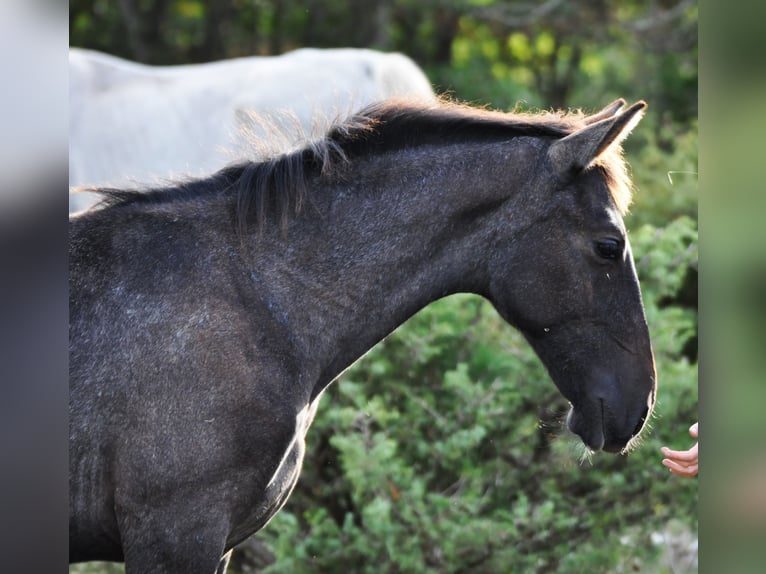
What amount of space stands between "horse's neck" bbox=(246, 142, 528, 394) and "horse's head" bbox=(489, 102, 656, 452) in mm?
135

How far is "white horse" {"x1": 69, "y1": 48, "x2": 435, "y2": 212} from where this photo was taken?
7.43 metres

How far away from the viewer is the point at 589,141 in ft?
8.45

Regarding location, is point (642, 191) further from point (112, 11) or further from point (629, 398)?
point (112, 11)

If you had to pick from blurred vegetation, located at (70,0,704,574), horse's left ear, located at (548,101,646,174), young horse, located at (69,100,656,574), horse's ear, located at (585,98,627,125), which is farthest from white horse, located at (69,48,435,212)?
horse's left ear, located at (548,101,646,174)

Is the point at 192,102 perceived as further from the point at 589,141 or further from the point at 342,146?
the point at 589,141

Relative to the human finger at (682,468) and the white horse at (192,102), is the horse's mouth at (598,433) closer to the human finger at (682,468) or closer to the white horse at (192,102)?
the human finger at (682,468)

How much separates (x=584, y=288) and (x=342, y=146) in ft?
2.71

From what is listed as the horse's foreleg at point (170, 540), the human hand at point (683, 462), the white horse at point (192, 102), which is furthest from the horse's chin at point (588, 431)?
the white horse at point (192, 102)

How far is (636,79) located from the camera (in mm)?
12203

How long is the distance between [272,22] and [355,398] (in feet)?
33.6

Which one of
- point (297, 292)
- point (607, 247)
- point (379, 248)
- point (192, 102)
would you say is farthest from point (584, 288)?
point (192, 102)

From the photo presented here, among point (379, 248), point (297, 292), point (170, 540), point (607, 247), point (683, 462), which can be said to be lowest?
point (170, 540)

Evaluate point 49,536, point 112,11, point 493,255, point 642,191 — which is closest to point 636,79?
point 642,191

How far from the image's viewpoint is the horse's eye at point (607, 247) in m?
2.62
